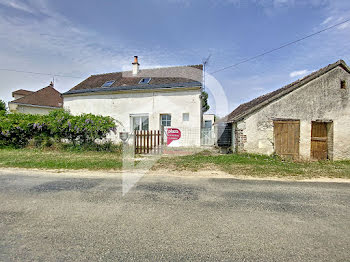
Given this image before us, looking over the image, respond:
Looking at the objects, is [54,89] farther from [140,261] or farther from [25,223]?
[140,261]

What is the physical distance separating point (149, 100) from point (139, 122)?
5.79ft

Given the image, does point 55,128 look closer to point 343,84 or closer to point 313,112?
point 313,112

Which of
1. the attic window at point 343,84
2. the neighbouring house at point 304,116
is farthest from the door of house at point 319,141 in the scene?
the attic window at point 343,84

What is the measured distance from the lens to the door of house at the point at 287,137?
28.6 ft

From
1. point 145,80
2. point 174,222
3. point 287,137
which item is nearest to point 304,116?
point 287,137

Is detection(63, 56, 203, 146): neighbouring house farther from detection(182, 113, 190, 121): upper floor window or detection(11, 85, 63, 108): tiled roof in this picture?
detection(11, 85, 63, 108): tiled roof

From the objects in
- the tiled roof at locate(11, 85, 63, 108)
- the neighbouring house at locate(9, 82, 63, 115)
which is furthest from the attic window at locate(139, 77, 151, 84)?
the tiled roof at locate(11, 85, 63, 108)

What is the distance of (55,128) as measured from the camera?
10.4 metres

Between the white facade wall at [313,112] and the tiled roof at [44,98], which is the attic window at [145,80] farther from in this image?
the tiled roof at [44,98]

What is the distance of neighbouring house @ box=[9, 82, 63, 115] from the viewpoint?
763 inches

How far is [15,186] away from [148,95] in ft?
32.2

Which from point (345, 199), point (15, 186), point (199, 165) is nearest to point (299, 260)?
point (345, 199)

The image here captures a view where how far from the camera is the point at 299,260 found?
2.04 metres

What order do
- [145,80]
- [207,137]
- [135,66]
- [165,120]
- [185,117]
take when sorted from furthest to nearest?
[135,66]
[145,80]
[165,120]
[185,117]
[207,137]
